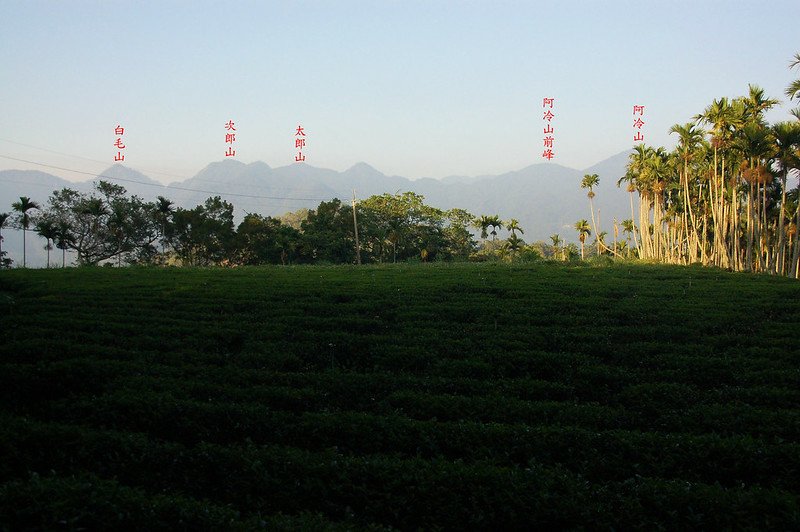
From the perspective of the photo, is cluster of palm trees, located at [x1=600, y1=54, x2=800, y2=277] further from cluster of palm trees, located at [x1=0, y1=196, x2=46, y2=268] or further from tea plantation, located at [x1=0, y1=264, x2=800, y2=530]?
cluster of palm trees, located at [x1=0, y1=196, x2=46, y2=268]

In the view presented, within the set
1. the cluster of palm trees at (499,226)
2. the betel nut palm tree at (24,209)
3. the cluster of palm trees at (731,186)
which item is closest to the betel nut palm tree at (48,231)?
the betel nut palm tree at (24,209)

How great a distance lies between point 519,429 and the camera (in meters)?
7.91

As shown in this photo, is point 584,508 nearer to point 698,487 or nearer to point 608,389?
point 698,487

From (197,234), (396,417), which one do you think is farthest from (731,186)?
(197,234)

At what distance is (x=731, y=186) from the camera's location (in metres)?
37.5

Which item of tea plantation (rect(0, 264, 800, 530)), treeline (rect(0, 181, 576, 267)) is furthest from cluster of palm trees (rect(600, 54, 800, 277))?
tea plantation (rect(0, 264, 800, 530))

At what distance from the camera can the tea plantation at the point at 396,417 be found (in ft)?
19.9

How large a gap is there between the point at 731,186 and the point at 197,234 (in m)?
46.0

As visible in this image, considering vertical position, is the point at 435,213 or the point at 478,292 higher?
the point at 435,213

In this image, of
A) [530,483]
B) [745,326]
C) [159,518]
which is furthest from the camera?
[745,326]

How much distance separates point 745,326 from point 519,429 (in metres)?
9.96

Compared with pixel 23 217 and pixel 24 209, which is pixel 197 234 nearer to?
pixel 24 209

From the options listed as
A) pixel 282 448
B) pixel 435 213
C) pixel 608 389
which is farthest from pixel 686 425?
pixel 435 213

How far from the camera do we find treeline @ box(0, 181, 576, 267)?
171ft
